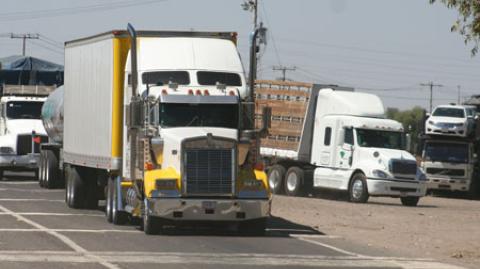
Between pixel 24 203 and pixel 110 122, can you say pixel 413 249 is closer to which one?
pixel 110 122

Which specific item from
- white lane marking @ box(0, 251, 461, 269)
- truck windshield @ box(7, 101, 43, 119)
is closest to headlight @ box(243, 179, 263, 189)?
white lane marking @ box(0, 251, 461, 269)

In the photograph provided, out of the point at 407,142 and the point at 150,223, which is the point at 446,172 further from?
the point at 150,223

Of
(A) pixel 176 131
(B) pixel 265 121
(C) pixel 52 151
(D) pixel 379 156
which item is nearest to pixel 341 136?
(D) pixel 379 156

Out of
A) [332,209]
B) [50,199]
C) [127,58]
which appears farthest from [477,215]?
[127,58]

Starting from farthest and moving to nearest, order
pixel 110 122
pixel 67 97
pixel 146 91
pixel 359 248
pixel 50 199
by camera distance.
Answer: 1. pixel 50 199
2. pixel 67 97
3. pixel 110 122
4. pixel 146 91
5. pixel 359 248

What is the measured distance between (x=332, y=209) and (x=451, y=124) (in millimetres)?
16958

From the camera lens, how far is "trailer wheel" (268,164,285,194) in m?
43.6

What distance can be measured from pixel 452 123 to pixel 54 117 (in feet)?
64.6

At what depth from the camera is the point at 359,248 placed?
71.4 feet

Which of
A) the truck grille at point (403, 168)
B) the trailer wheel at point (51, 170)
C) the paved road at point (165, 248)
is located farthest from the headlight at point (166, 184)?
the truck grille at point (403, 168)

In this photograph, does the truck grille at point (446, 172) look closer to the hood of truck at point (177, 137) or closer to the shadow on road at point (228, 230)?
the shadow on road at point (228, 230)

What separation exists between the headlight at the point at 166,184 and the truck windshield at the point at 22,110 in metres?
22.2

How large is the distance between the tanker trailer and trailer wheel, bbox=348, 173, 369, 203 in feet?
30.4

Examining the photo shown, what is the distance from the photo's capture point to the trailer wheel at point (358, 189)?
127ft
